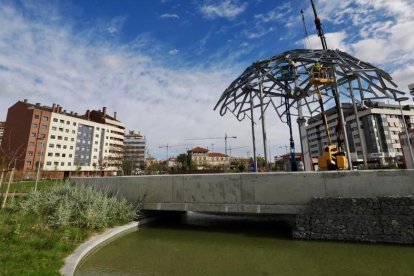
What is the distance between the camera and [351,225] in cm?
1022

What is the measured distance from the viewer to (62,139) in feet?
243

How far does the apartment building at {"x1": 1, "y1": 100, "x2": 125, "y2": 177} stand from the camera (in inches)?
2584

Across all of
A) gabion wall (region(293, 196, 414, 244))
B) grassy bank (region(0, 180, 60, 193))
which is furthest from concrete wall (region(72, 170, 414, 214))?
grassy bank (region(0, 180, 60, 193))

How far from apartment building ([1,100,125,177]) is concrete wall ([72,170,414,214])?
5183 cm

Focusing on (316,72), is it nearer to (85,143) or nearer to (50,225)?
(50,225)

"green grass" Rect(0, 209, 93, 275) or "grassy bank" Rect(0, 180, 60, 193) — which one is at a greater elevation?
→ "grassy bank" Rect(0, 180, 60, 193)

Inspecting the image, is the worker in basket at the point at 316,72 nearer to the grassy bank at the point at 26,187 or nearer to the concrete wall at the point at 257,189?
the concrete wall at the point at 257,189

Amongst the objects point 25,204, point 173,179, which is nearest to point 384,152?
point 173,179

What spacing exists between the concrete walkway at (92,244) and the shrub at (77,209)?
505 millimetres

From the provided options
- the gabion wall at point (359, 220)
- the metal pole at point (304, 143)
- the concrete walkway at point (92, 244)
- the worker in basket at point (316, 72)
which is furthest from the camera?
the metal pole at point (304, 143)

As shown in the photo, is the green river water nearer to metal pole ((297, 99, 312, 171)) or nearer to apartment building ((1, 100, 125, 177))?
metal pole ((297, 99, 312, 171))

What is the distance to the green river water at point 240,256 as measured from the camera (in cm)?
750

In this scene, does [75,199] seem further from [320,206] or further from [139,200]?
[320,206]

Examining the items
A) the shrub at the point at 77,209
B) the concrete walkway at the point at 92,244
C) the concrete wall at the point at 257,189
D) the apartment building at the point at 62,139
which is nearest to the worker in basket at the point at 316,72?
the concrete wall at the point at 257,189
